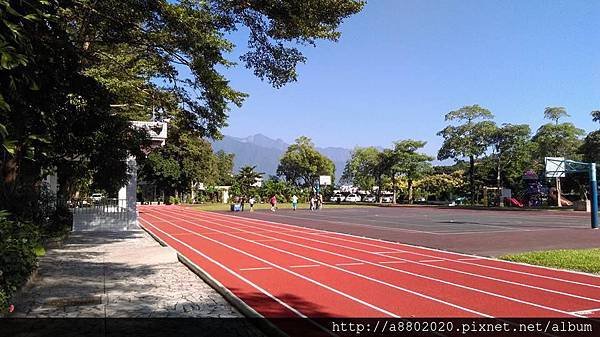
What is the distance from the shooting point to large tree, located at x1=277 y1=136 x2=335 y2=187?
78.2 m

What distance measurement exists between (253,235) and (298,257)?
6.40 meters

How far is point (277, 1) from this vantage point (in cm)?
820

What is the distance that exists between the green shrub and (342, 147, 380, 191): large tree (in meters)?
66.4

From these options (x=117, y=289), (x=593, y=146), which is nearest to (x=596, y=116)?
(x=593, y=146)

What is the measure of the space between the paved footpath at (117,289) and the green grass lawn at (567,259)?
276 inches

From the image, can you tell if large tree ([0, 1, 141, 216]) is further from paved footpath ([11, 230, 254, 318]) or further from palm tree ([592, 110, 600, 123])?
palm tree ([592, 110, 600, 123])

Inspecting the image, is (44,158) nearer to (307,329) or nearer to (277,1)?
(277,1)

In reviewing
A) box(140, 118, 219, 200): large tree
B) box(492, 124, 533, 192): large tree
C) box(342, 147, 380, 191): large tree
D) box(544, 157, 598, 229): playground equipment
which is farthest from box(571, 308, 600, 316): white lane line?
box(342, 147, 380, 191): large tree

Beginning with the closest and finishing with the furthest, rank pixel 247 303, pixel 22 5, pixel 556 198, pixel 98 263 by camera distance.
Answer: pixel 22 5, pixel 247 303, pixel 98 263, pixel 556 198

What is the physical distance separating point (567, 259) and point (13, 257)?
10473 mm

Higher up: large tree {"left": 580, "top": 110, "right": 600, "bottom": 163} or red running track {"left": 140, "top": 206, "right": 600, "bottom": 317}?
large tree {"left": 580, "top": 110, "right": 600, "bottom": 163}

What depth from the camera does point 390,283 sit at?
8617 mm

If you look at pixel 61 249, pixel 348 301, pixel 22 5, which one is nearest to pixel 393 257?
pixel 348 301

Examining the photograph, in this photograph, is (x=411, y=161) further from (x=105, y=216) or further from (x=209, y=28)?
(x=209, y=28)
